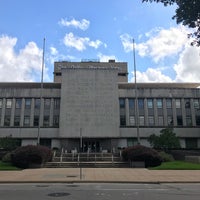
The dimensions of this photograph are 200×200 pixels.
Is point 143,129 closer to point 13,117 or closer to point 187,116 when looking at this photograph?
point 187,116

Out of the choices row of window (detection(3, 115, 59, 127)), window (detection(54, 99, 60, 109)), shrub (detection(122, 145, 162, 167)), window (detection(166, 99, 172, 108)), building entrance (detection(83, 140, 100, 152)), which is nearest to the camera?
shrub (detection(122, 145, 162, 167))

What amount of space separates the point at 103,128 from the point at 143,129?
27.9ft

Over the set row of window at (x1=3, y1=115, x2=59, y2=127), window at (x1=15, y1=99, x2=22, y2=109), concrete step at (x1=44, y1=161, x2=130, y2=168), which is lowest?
concrete step at (x1=44, y1=161, x2=130, y2=168)

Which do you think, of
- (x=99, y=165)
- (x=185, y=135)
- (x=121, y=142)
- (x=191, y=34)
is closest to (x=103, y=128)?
(x=121, y=142)

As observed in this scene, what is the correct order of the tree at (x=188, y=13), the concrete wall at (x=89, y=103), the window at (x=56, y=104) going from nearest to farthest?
the tree at (x=188, y=13), the concrete wall at (x=89, y=103), the window at (x=56, y=104)

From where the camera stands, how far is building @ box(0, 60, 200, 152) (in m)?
61.2

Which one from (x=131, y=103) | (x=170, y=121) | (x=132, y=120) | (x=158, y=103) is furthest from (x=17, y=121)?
(x=170, y=121)

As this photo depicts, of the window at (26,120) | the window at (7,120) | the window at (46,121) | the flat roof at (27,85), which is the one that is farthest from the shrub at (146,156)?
the flat roof at (27,85)

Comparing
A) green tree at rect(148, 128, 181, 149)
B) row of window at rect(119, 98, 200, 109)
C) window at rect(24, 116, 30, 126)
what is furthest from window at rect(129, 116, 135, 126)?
window at rect(24, 116, 30, 126)

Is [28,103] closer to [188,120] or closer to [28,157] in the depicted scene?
[188,120]

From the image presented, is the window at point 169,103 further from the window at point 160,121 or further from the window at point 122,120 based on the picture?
the window at point 122,120

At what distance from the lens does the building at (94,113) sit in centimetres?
6116

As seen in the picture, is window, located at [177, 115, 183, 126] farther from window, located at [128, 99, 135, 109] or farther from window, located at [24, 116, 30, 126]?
window, located at [24, 116, 30, 126]

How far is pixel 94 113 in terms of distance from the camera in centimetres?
6147
